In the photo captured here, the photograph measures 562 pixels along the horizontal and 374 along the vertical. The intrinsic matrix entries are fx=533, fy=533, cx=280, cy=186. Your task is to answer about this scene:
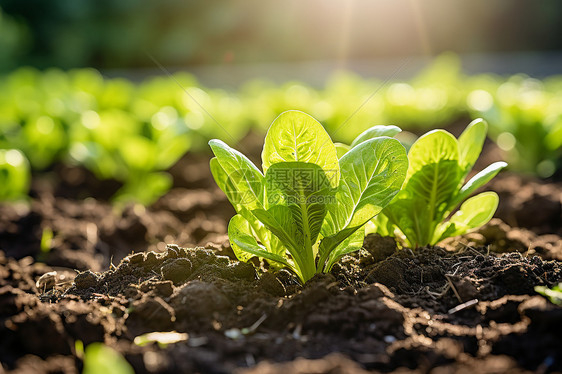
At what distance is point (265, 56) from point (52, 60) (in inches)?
186

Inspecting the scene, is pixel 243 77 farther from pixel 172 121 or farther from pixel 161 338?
pixel 161 338

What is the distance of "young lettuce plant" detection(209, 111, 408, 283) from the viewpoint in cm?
140

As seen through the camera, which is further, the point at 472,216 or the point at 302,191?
the point at 472,216

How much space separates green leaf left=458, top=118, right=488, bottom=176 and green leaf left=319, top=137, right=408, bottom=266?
44cm

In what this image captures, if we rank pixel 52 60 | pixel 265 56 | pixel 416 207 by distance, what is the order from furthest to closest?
pixel 265 56
pixel 52 60
pixel 416 207

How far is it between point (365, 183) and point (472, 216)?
1.78ft

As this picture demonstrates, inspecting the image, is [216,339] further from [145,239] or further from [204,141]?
[204,141]

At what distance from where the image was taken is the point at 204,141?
461 cm

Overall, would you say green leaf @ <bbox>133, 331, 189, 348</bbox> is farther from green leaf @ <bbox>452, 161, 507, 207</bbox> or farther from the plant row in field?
green leaf @ <bbox>452, 161, 507, 207</bbox>

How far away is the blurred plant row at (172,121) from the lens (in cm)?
336

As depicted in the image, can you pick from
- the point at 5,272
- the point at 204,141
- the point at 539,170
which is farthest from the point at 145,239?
the point at 539,170

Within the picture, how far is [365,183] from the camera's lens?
1.50 m

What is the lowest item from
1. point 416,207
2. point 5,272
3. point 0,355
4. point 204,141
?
point 0,355

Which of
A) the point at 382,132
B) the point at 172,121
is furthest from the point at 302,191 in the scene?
the point at 172,121
